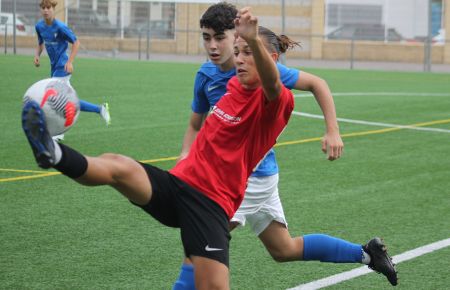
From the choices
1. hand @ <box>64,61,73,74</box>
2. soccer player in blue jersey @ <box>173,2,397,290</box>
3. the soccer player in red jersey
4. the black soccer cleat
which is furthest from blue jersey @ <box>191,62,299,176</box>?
hand @ <box>64,61,73,74</box>

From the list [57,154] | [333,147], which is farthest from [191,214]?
[333,147]

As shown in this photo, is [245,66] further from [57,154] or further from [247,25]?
[57,154]

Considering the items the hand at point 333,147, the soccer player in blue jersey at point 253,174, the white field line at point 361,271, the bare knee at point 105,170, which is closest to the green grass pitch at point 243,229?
the white field line at point 361,271

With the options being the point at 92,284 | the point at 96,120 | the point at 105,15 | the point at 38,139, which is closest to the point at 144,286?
the point at 92,284

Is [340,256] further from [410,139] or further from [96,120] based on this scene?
[96,120]

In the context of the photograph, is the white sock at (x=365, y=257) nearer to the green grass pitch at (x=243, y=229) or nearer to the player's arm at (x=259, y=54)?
the green grass pitch at (x=243, y=229)

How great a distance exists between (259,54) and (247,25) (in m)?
0.16

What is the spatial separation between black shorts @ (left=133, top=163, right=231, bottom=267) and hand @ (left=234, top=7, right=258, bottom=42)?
79 cm

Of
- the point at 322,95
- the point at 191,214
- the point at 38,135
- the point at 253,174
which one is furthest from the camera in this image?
the point at 253,174

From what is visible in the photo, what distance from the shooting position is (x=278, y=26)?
3684 centimetres

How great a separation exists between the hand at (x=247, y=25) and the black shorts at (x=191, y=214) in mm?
789

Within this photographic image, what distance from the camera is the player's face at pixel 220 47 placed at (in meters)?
5.61

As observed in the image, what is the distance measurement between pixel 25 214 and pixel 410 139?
705 centimetres

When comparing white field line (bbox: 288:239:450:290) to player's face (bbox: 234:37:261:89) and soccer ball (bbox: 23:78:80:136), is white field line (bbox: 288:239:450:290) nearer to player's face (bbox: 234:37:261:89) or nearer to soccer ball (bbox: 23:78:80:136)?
player's face (bbox: 234:37:261:89)
